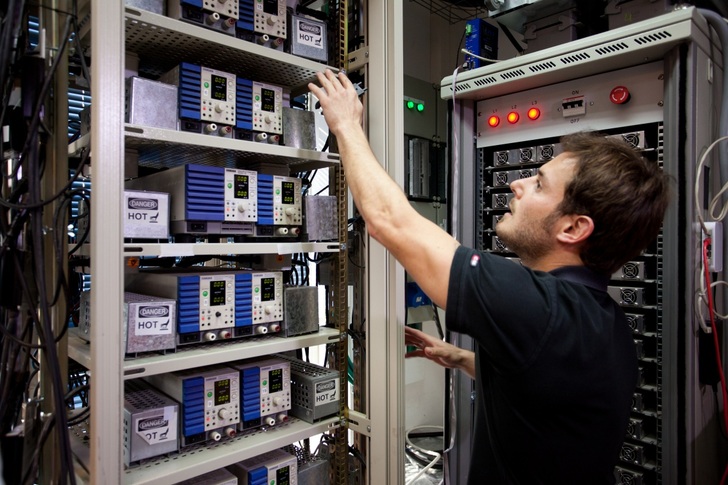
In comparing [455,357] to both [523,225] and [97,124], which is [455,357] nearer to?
[523,225]

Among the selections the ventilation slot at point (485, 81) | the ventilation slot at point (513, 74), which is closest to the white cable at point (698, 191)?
the ventilation slot at point (513, 74)

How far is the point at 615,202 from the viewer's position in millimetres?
1072

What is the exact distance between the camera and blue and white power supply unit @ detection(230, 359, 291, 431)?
53.5 inches

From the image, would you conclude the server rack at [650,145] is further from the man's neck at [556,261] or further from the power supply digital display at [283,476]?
the power supply digital display at [283,476]

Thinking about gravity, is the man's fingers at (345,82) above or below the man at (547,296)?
above

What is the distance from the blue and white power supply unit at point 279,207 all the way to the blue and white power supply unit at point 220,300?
0.14 meters

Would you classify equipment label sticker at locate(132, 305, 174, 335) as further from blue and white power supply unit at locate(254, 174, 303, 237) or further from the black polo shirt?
the black polo shirt

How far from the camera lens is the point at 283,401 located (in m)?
1.43

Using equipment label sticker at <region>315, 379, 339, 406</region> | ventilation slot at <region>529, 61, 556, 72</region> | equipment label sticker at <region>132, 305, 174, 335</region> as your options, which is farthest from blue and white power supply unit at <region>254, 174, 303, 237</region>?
ventilation slot at <region>529, 61, 556, 72</region>

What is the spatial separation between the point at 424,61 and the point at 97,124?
261 cm

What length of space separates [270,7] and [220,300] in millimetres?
851

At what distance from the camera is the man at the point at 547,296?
946mm

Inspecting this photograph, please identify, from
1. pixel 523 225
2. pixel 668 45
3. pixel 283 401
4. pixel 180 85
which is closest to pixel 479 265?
pixel 523 225

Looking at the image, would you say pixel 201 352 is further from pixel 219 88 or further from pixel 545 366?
pixel 545 366
